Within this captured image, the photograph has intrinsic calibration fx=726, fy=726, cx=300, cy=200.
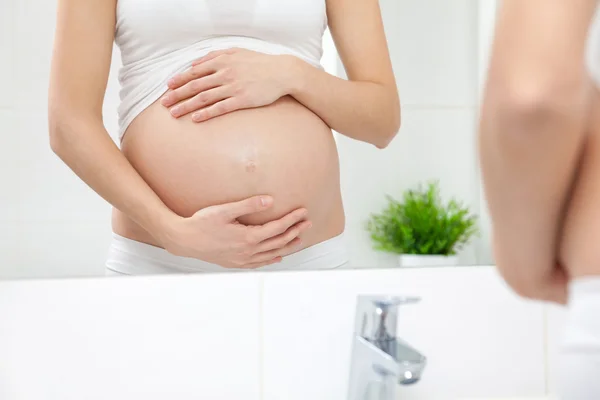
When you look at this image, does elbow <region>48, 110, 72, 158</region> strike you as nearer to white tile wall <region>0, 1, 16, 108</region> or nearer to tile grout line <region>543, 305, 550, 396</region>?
white tile wall <region>0, 1, 16, 108</region>

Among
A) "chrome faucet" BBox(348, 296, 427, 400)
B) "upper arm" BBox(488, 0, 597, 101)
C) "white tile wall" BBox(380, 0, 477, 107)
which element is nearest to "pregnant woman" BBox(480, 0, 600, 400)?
"upper arm" BBox(488, 0, 597, 101)

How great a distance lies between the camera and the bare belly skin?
0.37 meters

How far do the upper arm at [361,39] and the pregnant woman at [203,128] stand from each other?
4 cm

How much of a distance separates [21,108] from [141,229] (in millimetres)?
243

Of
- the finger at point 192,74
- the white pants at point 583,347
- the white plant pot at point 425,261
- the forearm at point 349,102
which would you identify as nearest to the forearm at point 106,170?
the finger at point 192,74

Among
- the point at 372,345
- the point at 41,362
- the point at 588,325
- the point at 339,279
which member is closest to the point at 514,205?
the point at 588,325

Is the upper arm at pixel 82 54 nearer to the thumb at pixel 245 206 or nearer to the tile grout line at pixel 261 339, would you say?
the thumb at pixel 245 206

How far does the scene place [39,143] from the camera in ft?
3.30

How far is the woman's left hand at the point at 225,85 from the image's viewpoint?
0.97 m

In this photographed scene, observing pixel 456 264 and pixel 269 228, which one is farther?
pixel 456 264

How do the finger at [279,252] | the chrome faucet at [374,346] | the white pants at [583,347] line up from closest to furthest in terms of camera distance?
the white pants at [583,347]
the chrome faucet at [374,346]
the finger at [279,252]

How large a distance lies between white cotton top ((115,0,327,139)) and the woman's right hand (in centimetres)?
16

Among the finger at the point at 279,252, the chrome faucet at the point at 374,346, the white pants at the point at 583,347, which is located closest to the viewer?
the white pants at the point at 583,347

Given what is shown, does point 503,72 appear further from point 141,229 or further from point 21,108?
point 21,108
